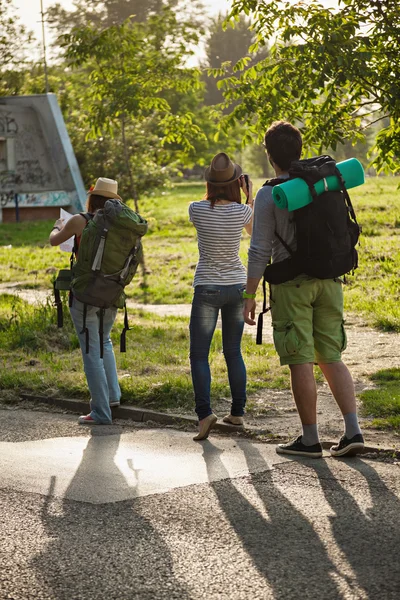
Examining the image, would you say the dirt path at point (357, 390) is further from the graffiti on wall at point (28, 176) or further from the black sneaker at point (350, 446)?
the graffiti on wall at point (28, 176)

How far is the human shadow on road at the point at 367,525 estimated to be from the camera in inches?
168

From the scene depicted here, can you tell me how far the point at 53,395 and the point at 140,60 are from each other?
1096cm

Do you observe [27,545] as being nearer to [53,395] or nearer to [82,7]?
[53,395]

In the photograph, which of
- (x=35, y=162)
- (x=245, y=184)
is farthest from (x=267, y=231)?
(x=35, y=162)

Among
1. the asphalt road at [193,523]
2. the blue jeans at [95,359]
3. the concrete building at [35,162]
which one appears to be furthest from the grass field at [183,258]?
the asphalt road at [193,523]

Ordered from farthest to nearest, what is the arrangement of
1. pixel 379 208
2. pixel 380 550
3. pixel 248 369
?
pixel 379 208, pixel 248 369, pixel 380 550

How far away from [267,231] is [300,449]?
4.47 feet

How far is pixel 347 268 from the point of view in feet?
20.4

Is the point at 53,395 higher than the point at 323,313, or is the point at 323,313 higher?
the point at 323,313

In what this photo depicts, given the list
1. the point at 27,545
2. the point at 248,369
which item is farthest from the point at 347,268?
the point at 248,369

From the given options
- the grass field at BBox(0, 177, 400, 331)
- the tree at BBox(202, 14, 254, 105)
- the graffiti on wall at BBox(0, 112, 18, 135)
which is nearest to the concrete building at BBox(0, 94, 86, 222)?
the graffiti on wall at BBox(0, 112, 18, 135)

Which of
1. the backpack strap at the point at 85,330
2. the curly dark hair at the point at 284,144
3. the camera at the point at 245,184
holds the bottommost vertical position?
the backpack strap at the point at 85,330

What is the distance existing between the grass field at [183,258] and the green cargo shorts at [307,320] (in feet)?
20.8

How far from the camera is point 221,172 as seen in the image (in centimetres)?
709
